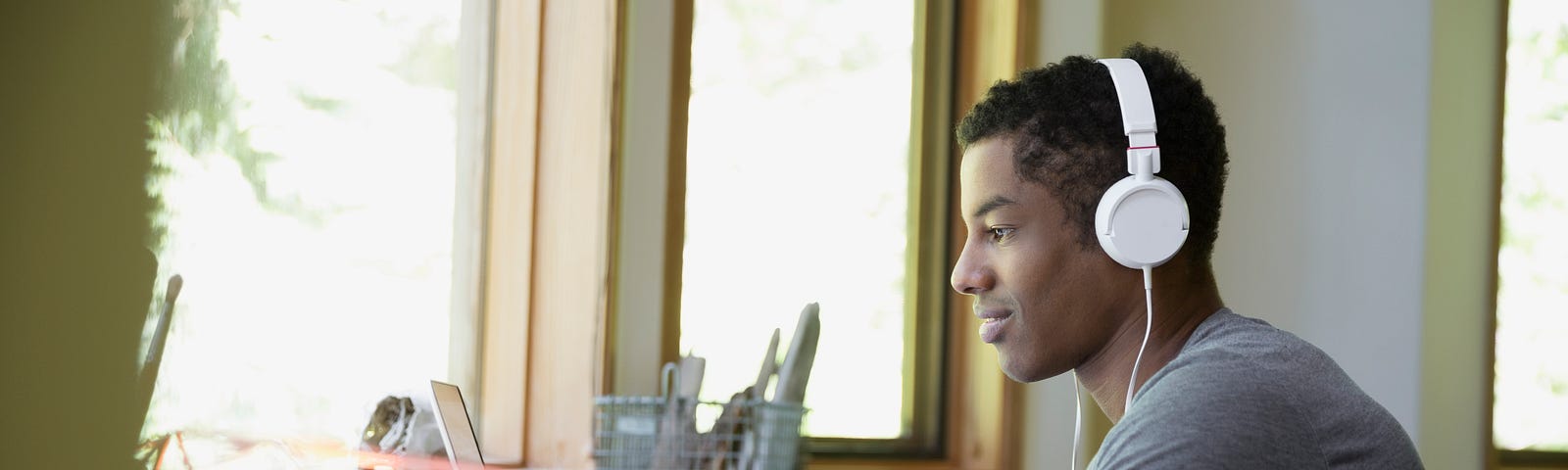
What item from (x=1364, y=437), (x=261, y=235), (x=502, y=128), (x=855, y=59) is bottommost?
(x=1364, y=437)

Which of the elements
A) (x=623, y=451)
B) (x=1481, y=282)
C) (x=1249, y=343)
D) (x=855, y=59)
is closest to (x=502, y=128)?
(x=623, y=451)

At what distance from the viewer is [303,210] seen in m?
1.06

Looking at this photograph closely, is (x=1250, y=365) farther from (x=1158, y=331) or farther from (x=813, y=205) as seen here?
(x=813, y=205)

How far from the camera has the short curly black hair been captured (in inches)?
40.3

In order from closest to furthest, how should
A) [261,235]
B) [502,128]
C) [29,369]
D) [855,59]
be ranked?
[29,369]
[261,235]
[502,128]
[855,59]

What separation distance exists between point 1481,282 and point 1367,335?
0.68ft

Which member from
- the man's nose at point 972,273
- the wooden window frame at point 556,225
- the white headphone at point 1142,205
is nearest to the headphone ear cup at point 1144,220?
the white headphone at point 1142,205

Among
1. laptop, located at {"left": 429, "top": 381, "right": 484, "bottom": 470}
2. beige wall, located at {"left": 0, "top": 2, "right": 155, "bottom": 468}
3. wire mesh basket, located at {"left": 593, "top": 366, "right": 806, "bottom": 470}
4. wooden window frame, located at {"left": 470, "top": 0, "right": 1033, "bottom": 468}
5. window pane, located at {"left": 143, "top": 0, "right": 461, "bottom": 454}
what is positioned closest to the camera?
beige wall, located at {"left": 0, "top": 2, "right": 155, "bottom": 468}

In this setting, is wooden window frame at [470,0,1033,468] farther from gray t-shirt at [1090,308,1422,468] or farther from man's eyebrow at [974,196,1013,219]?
gray t-shirt at [1090,308,1422,468]

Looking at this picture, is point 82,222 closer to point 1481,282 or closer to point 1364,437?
point 1364,437

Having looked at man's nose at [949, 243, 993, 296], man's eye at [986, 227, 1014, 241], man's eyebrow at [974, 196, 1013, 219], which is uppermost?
man's eyebrow at [974, 196, 1013, 219]

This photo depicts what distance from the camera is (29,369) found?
360 mm

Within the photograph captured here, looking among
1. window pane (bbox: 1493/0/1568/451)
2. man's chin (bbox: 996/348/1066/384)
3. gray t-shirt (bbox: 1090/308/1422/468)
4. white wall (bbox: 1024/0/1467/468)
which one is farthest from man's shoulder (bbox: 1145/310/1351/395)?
window pane (bbox: 1493/0/1568/451)

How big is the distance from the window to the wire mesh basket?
33 centimetres
